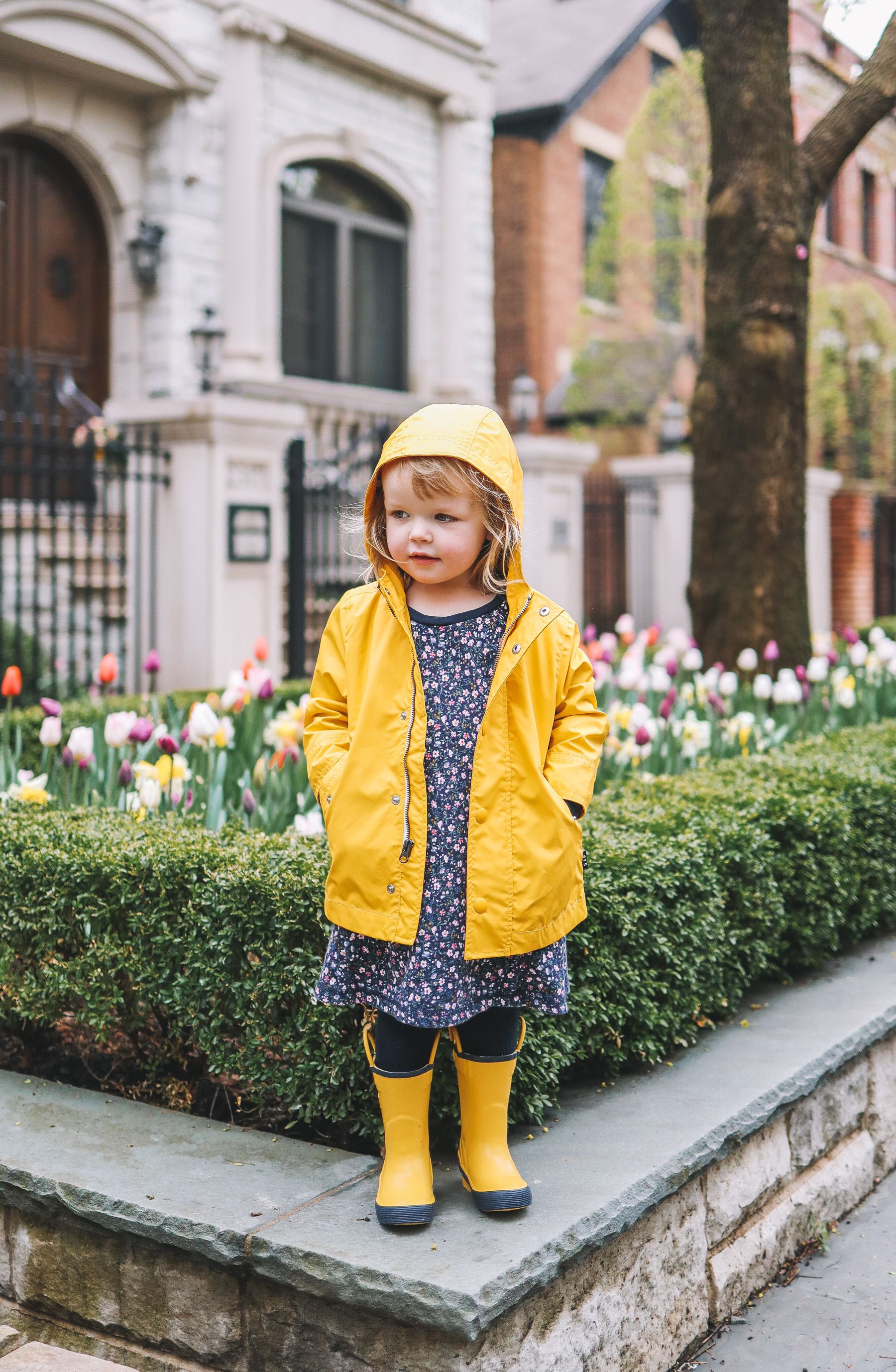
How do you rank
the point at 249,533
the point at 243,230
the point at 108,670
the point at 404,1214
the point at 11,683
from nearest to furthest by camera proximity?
the point at 404,1214, the point at 11,683, the point at 108,670, the point at 249,533, the point at 243,230

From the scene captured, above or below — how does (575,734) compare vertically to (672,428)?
below

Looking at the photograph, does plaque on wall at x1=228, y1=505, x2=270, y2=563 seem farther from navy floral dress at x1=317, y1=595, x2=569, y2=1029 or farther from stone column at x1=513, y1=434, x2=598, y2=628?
navy floral dress at x1=317, y1=595, x2=569, y2=1029

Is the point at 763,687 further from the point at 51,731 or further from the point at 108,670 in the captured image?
the point at 51,731

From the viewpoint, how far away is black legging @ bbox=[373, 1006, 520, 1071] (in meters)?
2.56

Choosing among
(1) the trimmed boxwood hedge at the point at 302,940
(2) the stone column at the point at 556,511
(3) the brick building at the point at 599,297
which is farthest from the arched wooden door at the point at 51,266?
(1) the trimmed boxwood hedge at the point at 302,940

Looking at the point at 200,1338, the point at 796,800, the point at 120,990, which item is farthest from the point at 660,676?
the point at 200,1338

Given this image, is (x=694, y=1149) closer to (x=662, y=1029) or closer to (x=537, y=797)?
(x=662, y=1029)

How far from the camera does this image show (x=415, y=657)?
2.58 m

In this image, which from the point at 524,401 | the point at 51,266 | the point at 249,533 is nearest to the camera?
the point at 249,533

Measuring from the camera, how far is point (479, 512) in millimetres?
2576

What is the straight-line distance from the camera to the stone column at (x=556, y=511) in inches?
451

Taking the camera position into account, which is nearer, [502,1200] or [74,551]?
[502,1200]

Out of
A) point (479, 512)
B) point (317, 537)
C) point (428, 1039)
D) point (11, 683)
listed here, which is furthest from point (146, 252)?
point (428, 1039)

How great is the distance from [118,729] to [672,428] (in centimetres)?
1214
